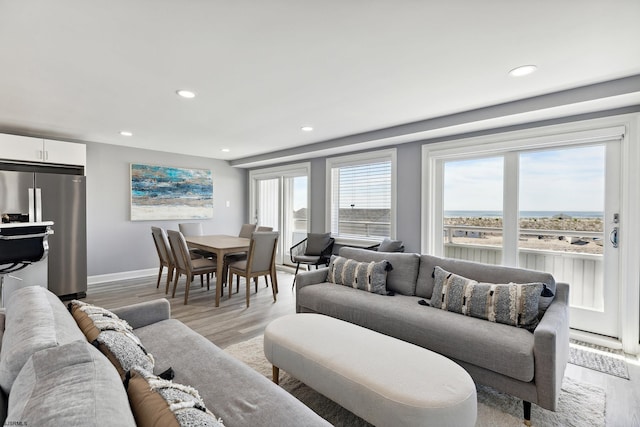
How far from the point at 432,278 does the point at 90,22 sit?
10.0 feet

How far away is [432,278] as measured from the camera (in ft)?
9.32

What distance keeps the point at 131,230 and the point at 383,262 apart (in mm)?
4594

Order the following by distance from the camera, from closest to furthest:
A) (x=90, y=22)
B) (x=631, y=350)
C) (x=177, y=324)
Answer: (x=90, y=22) < (x=177, y=324) < (x=631, y=350)

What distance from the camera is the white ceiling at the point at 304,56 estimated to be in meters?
1.65

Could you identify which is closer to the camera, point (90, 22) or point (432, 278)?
point (90, 22)

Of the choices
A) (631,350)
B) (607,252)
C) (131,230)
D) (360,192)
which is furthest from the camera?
(131,230)

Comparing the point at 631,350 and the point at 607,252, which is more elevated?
the point at 607,252

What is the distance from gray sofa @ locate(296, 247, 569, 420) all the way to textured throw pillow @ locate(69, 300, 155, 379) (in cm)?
172

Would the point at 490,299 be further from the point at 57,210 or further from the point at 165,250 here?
the point at 57,210

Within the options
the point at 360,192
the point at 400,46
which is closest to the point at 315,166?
the point at 360,192

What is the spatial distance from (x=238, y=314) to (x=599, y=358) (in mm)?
3452

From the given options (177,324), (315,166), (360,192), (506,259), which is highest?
(315,166)

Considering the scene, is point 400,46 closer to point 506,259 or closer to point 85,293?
point 506,259

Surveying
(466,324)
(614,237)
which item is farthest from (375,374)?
(614,237)
